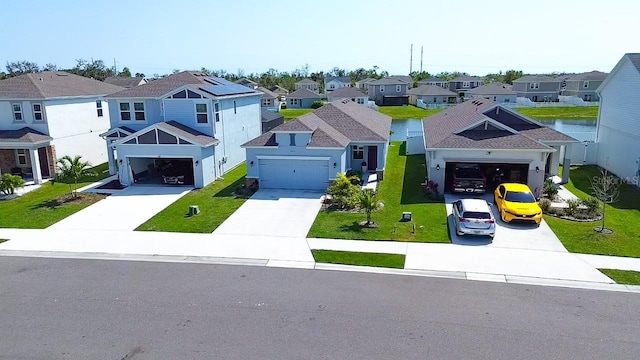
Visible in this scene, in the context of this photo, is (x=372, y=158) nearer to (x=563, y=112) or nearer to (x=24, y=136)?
(x=24, y=136)

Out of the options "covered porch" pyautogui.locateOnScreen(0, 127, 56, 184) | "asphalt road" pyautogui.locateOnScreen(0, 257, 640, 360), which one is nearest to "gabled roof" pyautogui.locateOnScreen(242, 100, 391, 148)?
"asphalt road" pyautogui.locateOnScreen(0, 257, 640, 360)

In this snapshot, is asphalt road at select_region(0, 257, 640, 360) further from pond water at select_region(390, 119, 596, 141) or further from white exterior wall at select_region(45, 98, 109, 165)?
pond water at select_region(390, 119, 596, 141)

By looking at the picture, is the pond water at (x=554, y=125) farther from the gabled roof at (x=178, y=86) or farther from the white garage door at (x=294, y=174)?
the white garage door at (x=294, y=174)

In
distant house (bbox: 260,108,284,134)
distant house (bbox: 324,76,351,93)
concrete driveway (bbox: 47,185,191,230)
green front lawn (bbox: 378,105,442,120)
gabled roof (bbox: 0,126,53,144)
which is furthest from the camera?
distant house (bbox: 324,76,351,93)

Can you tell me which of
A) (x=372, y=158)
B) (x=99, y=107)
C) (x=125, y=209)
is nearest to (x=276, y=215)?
(x=125, y=209)

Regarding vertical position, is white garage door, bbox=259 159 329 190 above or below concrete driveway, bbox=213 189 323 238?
above

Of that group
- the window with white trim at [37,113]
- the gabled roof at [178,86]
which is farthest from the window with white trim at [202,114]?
the window with white trim at [37,113]

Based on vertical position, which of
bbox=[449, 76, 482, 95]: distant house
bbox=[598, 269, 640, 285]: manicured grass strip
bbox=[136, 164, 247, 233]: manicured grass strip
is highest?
bbox=[449, 76, 482, 95]: distant house
